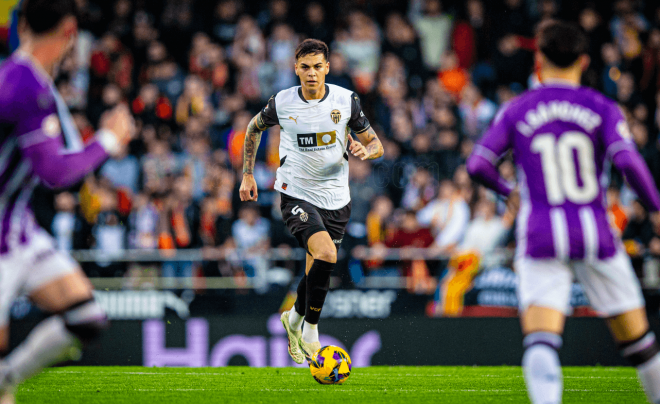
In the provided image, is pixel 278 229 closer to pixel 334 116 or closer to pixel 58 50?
pixel 334 116

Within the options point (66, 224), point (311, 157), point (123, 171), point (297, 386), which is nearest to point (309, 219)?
point (311, 157)

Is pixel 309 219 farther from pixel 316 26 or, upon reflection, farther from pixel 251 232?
pixel 316 26

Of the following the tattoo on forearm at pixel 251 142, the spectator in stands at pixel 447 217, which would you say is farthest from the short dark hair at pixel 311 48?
the spectator in stands at pixel 447 217

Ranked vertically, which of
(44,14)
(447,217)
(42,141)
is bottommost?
(447,217)

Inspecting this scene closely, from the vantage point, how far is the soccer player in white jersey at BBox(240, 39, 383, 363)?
7.77 metres

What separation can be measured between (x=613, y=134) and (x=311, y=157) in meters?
3.90

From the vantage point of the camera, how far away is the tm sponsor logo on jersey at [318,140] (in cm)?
790

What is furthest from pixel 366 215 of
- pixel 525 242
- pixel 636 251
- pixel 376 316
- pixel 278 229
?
pixel 525 242

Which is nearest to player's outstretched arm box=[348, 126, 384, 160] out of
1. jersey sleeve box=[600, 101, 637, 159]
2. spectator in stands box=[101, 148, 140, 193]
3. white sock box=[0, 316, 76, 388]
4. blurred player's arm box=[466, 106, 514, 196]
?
blurred player's arm box=[466, 106, 514, 196]

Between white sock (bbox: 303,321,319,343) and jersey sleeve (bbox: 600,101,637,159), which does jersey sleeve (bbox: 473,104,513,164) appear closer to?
jersey sleeve (bbox: 600,101,637,159)

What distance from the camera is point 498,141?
4.66 metres

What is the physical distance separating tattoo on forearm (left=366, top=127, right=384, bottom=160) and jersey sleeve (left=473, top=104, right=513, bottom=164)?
2893 millimetres

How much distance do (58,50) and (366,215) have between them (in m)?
9.47

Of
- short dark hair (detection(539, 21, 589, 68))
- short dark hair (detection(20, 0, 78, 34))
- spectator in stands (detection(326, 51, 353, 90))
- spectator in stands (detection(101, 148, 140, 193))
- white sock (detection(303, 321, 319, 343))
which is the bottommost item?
white sock (detection(303, 321, 319, 343))
